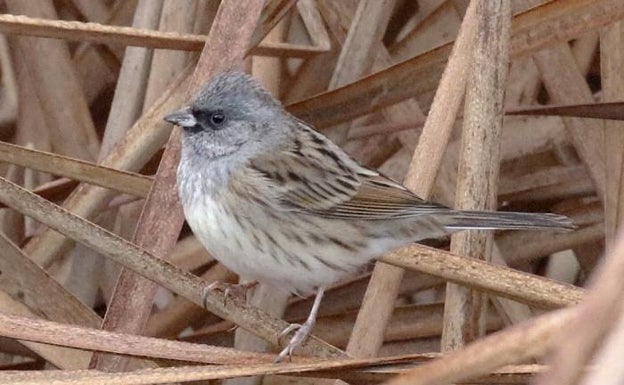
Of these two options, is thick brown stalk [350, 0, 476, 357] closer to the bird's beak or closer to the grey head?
the grey head

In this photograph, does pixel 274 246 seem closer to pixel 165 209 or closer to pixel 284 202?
pixel 284 202

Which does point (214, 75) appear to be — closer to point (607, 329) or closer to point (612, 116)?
point (612, 116)

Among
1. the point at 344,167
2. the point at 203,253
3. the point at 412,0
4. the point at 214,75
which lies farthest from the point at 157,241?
the point at 412,0

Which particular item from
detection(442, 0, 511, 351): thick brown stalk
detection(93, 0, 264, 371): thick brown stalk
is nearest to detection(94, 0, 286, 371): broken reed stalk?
detection(93, 0, 264, 371): thick brown stalk

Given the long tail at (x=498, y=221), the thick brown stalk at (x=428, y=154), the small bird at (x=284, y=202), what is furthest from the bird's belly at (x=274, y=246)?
the long tail at (x=498, y=221)

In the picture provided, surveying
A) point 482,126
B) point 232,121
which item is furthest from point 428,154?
point 232,121

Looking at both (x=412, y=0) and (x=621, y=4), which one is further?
(x=412, y=0)

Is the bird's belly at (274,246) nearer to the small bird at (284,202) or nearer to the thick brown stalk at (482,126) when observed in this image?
the small bird at (284,202)
